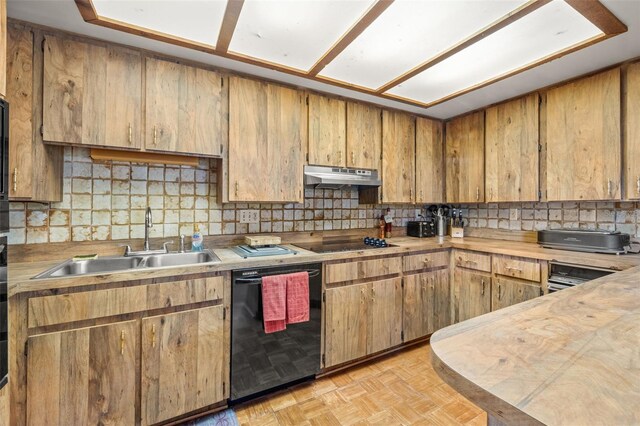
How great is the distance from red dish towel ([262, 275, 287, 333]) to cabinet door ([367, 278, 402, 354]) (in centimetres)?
78

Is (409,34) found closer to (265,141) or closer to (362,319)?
(265,141)

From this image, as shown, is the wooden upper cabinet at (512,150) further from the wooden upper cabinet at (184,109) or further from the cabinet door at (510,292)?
the wooden upper cabinet at (184,109)

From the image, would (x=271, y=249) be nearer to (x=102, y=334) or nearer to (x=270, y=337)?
(x=270, y=337)

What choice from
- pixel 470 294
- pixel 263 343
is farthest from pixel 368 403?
pixel 470 294

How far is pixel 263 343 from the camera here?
6.12ft

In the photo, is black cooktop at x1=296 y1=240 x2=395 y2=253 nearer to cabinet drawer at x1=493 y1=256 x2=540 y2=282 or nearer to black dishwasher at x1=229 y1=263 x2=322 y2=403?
Result: black dishwasher at x1=229 y1=263 x2=322 y2=403

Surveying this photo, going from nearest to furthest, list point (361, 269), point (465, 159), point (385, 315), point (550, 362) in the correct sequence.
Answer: point (550, 362) < point (361, 269) < point (385, 315) < point (465, 159)

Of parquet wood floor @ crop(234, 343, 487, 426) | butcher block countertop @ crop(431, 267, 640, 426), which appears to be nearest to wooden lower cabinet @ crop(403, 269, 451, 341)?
parquet wood floor @ crop(234, 343, 487, 426)

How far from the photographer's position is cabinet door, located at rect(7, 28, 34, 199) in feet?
4.95

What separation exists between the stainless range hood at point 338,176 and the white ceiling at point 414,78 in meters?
0.68

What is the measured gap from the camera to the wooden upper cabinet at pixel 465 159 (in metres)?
2.93

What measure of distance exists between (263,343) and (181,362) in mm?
485

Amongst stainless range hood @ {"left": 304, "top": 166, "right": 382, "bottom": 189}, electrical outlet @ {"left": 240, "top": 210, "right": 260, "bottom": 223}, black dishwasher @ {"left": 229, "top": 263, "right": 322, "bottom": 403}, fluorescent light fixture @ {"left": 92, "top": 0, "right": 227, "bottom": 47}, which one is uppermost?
fluorescent light fixture @ {"left": 92, "top": 0, "right": 227, "bottom": 47}

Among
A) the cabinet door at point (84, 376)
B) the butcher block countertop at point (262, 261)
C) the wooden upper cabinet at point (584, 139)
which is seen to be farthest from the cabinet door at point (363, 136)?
the cabinet door at point (84, 376)
